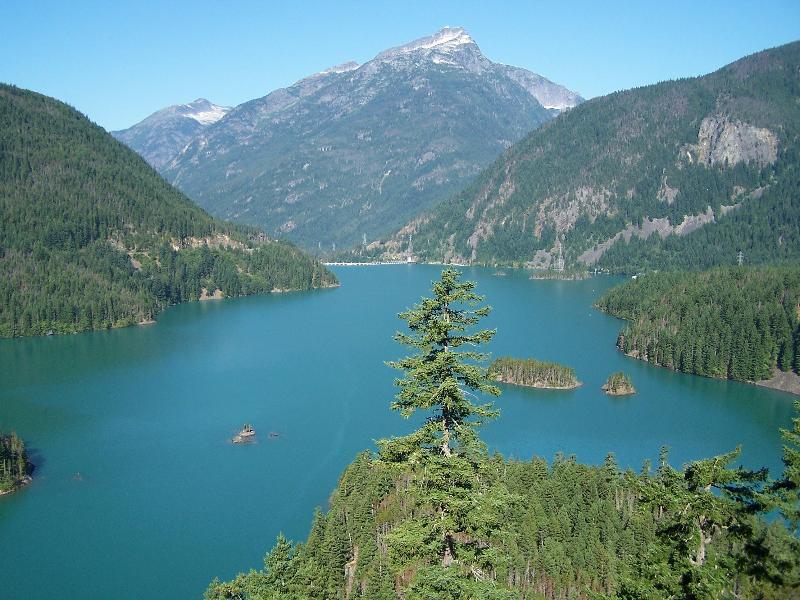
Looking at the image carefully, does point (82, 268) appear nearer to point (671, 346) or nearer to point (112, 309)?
point (112, 309)

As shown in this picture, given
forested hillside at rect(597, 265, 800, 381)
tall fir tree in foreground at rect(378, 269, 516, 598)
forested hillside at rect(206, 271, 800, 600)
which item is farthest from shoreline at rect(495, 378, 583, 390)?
tall fir tree in foreground at rect(378, 269, 516, 598)

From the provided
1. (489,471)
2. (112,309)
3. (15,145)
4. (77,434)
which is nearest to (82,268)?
(112,309)

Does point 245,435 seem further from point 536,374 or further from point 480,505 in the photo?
point 480,505

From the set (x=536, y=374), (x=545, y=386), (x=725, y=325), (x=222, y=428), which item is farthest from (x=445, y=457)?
(x=725, y=325)

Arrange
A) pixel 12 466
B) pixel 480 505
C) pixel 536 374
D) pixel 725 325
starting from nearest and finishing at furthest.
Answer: pixel 480 505 < pixel 12 466 < pixel 536 374 < pixel 725 325

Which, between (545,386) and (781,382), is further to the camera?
(781,382)

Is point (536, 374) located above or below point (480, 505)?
below
